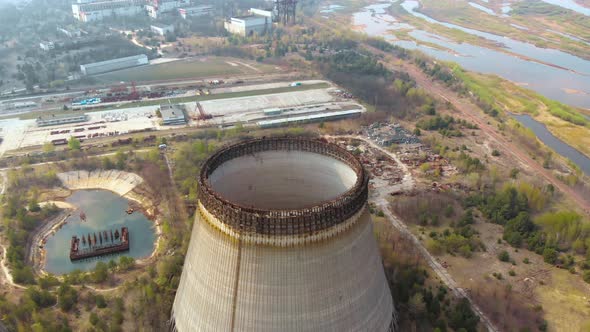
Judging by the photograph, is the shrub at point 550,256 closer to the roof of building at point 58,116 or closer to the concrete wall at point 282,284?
the concrete wall at point 282,284

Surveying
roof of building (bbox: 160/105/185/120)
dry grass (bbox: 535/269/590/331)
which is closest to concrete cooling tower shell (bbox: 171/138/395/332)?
dry grass (bbox: 535/269/590/331)

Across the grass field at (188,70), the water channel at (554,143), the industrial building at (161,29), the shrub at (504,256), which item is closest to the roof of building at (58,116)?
the grass field at (188,70)

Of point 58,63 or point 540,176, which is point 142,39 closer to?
point 58,63

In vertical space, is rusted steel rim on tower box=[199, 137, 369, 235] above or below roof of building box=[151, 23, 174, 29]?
above

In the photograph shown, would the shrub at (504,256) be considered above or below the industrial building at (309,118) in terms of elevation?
above

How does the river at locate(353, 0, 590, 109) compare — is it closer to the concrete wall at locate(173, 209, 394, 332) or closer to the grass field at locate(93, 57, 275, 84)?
the grass field at locate(93, 57, 275, 84)

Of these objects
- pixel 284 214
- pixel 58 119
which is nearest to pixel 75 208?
pixel 58 119
